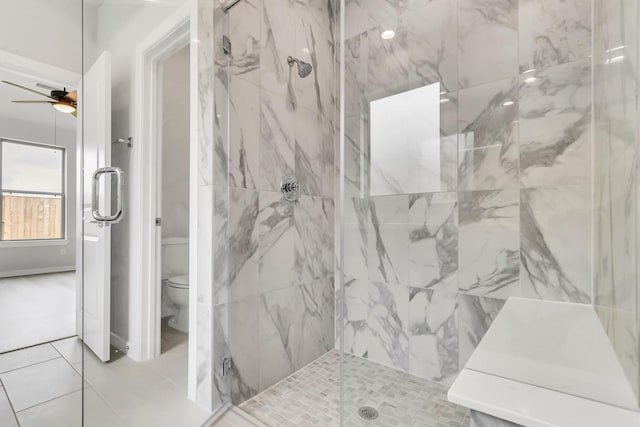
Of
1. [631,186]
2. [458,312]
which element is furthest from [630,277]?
[458,312]

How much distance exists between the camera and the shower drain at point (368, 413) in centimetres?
130

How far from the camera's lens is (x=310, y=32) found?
6.55 feet

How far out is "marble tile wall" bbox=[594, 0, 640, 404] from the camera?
25.1 inches

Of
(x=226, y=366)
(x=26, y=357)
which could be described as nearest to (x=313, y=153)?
(x=226, y=366)

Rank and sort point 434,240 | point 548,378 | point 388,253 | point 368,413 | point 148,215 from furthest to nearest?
point 388,253, point 434,240, point 148,215, point 368,413, point 548,378

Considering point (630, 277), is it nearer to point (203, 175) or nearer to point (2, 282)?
point (203, 175)

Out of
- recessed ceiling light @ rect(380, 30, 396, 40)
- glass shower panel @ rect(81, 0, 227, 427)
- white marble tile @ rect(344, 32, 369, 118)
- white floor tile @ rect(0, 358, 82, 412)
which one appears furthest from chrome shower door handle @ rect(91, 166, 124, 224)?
recessed ceiling light @ rect(380, 30, 396, 40)

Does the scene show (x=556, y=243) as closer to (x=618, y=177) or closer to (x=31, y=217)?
(x=618, y=177)

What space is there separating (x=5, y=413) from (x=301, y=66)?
2194 millimetres

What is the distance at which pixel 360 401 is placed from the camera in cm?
135

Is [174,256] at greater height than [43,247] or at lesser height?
lesser

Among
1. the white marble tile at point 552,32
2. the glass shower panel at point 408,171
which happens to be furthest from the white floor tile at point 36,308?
the white marble tile at point 552,32

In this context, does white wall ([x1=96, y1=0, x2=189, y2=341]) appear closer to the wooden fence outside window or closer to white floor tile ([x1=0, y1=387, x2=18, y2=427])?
the wooden fence outside window

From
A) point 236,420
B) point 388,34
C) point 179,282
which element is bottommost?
point 236,420
